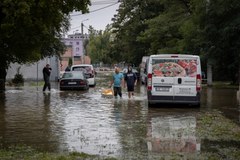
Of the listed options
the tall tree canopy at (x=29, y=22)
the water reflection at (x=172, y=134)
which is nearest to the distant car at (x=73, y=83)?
the tall tree canopy at (x=29, y=22)

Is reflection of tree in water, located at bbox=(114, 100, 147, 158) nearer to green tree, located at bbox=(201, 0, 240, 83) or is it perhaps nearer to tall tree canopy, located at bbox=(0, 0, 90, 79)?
tall tree canopy, located at bbox=(0, 0, 90, 79)

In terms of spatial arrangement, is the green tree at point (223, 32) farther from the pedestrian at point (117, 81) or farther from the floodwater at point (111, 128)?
the floodwater at point (111, 128)

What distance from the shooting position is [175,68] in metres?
19.4

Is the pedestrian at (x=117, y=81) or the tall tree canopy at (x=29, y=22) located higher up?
the tall tree canopy at (x=29, y=22)

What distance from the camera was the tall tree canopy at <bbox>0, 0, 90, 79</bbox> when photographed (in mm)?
21328

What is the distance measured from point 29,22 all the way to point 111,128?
10.7 metres

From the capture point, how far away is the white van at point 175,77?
19.3m

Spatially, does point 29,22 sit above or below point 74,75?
above

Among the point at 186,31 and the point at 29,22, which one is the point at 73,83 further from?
the point at 186,31

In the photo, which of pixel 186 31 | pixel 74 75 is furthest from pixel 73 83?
pixel 186 31

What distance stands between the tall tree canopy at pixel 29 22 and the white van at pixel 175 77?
6283 millimetres

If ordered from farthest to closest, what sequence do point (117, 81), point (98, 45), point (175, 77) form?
Answer: point (98, 45)
point (117, 81)
point (175, 77)

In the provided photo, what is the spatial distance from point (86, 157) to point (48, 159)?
76 cm

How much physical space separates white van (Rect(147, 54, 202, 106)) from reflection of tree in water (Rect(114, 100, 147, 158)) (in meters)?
1.29
